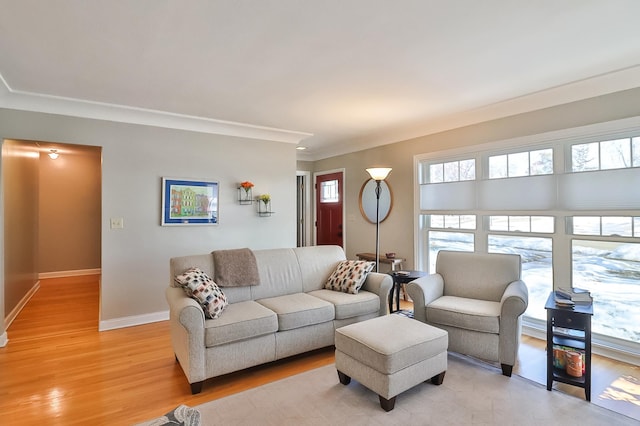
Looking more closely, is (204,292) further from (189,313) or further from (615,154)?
(615,154)

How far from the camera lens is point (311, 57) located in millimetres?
2549

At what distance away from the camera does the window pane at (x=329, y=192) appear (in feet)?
20.6

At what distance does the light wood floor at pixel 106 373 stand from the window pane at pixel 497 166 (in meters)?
1.78

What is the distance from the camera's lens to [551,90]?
10.6 ft

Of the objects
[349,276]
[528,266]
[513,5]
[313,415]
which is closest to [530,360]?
[528,266]

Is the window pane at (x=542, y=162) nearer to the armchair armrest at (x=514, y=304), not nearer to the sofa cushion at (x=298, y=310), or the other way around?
the armchair armrest at (x=514, y=304)

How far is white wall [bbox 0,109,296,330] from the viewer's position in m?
3.72

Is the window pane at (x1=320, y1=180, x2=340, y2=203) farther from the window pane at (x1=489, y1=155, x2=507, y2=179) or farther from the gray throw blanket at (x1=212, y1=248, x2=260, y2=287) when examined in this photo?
the gray throw blanket at (x1=212, y1=248, x2=260, y2=287)

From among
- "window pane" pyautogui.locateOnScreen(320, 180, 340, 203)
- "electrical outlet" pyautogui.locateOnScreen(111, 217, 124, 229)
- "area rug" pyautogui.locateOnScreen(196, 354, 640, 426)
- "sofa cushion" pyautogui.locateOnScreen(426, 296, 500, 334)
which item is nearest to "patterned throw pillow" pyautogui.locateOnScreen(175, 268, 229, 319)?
"area rug" pyautogui.locateOnScreen(196, 354, 640, 426)

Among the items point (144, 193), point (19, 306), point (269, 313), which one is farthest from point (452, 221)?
point (19, 306)

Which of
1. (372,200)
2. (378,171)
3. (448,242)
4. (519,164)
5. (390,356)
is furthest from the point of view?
(372,200)

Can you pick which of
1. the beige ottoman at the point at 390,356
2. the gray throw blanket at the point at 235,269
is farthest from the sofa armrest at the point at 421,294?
the gray throw blanket at the point at 235,269

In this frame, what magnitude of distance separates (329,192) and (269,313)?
155 inches

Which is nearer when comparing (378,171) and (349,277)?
(349,277)
